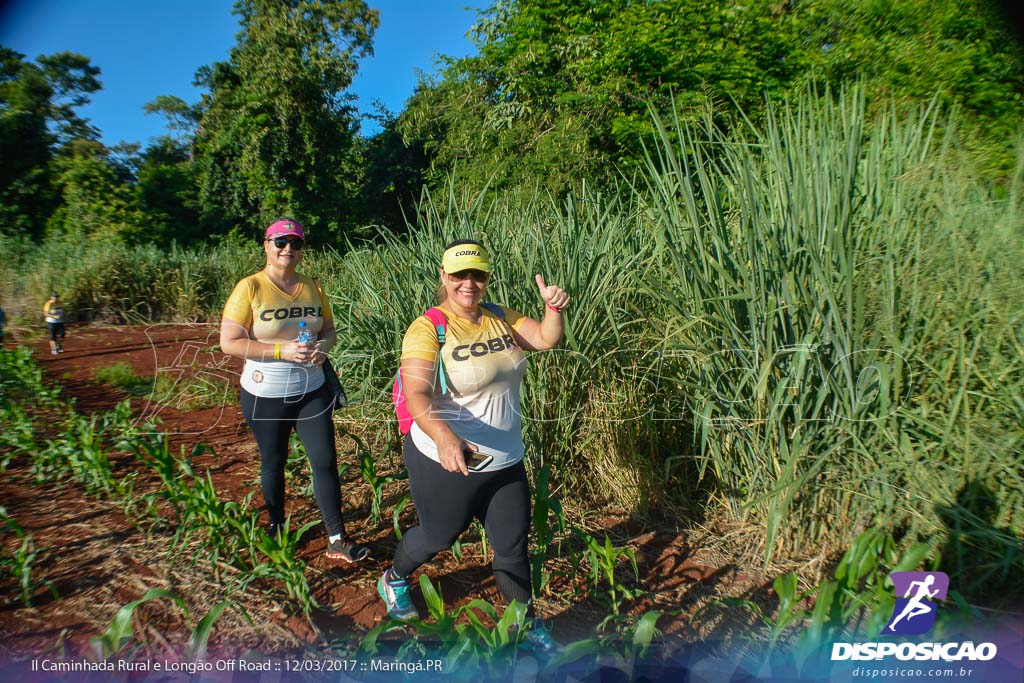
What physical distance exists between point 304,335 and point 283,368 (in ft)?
0.54

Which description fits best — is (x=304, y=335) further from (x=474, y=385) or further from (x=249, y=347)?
(x=474, y=385)

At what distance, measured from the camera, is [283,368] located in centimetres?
251

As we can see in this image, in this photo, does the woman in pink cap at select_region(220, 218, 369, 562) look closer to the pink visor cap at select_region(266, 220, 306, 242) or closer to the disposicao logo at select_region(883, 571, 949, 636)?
the pink visor cap at select_region(266, 220, 306, 242)

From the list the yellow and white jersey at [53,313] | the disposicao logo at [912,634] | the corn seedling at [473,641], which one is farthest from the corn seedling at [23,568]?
the yellow and white jersey at [53,313]

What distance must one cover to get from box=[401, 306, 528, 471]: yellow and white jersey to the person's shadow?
169 centimetres

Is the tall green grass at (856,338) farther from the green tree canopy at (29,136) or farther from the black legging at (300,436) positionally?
the green tree canopy at (29,136)

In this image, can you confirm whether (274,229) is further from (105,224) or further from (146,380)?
(105,224)

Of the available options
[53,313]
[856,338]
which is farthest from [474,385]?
[53,313]

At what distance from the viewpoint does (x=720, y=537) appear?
2.74m

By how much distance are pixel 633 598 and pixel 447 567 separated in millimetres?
845

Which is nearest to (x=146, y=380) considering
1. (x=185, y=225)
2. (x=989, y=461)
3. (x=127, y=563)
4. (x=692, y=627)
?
(x=127, y=563)

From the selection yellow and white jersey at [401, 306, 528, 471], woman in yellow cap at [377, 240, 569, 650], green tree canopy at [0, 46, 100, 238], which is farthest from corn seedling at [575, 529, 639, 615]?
green tree canopy at [0, 46, 100, 238]

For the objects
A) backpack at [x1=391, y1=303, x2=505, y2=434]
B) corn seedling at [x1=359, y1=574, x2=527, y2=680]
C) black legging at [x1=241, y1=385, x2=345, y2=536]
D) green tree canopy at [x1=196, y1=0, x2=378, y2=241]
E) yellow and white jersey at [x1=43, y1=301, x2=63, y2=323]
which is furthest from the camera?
green tree canopy at [x1=196, y1=0, x2=378, y2=241]

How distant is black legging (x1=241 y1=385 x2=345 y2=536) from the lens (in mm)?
2527
